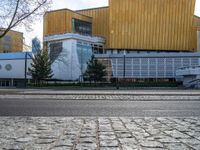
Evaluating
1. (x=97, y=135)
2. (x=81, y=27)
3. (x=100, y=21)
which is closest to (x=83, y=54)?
(x=81, y=27)

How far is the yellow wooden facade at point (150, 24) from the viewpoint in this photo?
3152 inches

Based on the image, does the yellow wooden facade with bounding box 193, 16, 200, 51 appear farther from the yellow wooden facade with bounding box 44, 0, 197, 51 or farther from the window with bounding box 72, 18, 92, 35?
the window with bounding box 72, 18, 92, 35

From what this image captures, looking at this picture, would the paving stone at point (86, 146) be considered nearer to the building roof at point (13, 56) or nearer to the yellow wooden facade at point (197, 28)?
the building roof at point (13, 56)

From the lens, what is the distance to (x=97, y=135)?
6.78 m

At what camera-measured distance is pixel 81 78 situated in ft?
231

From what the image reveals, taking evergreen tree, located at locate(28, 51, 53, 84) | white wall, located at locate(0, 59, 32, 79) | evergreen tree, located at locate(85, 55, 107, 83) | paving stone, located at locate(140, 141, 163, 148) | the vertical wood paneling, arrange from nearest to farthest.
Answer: paving stone, located at locate(140, 141, 163, 148)
evergreen tree, located at locate(85, 55, 107, 83)
evergreen tree, located at locate(28, 51, 53, 84)
the vertical wood paneling
white wall, located at locate(0, 59, 32, 79)

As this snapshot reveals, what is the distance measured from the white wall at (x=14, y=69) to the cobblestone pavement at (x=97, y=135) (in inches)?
2881

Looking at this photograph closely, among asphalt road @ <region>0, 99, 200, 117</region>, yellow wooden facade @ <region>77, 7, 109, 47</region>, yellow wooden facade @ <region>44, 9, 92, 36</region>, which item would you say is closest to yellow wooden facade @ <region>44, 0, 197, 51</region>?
yellow wooden facade @ <region>44, 9, 92, 36</region>

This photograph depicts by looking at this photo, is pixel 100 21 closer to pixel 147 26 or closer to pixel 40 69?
pixel 147 26

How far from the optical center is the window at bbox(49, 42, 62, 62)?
72387mm

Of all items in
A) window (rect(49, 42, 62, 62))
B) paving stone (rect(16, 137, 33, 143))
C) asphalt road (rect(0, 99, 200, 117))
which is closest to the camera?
paving stone (rect(16, 137, 33, 143))

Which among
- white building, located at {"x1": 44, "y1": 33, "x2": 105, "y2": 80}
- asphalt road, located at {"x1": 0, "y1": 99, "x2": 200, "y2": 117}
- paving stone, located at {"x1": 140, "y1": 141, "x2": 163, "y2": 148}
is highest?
white building, located at {"x1": 44, "y1": 33, "x2": 105, "y2": 80}

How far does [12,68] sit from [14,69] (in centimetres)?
79

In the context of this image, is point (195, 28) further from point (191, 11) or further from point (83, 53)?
point (83, 53)
